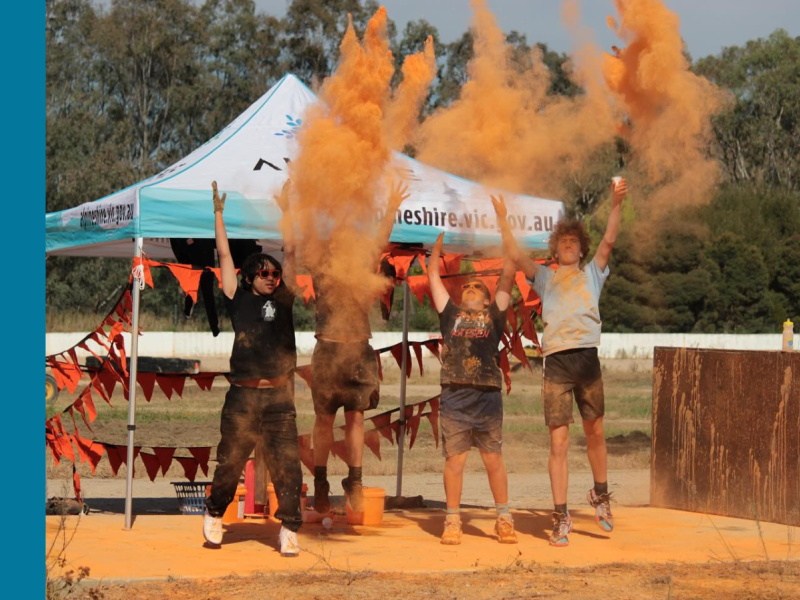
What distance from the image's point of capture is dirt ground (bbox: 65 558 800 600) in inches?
248

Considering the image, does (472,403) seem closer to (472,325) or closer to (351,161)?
(472,325)

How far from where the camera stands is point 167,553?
746cm

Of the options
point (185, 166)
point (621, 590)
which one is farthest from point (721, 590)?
point (185, 166)

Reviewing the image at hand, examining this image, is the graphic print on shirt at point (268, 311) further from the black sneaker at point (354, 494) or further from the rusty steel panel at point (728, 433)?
the rusty steel panel at point (728, 433)

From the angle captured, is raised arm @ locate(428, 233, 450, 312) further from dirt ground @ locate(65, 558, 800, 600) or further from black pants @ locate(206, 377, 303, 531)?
dirt ground @ locate(65, 558, 800, 600)

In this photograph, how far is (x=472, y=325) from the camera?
7.86 metres

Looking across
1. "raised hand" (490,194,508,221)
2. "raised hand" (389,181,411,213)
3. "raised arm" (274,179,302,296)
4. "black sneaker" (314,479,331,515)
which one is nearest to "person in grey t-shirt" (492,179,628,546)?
"raised hand" (490,194,508,221)

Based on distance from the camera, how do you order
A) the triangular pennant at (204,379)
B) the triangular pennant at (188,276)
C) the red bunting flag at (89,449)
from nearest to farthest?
the triangular pennant at (188,276)
the red bunting flag at (89,449)
the triangular pennant at (204,379)

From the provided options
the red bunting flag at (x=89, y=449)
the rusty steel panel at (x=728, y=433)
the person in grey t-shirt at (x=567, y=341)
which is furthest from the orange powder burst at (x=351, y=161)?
the rusty steel panel at (x=728, y=433)

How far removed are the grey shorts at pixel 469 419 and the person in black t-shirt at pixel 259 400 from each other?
106 cm

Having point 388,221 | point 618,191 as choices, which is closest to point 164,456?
point 388,221

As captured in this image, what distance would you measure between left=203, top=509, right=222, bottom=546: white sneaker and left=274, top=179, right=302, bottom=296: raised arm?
157 cm

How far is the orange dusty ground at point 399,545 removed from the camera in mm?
7102

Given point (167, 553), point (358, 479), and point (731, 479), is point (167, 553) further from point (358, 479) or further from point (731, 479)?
point (731, 479)
